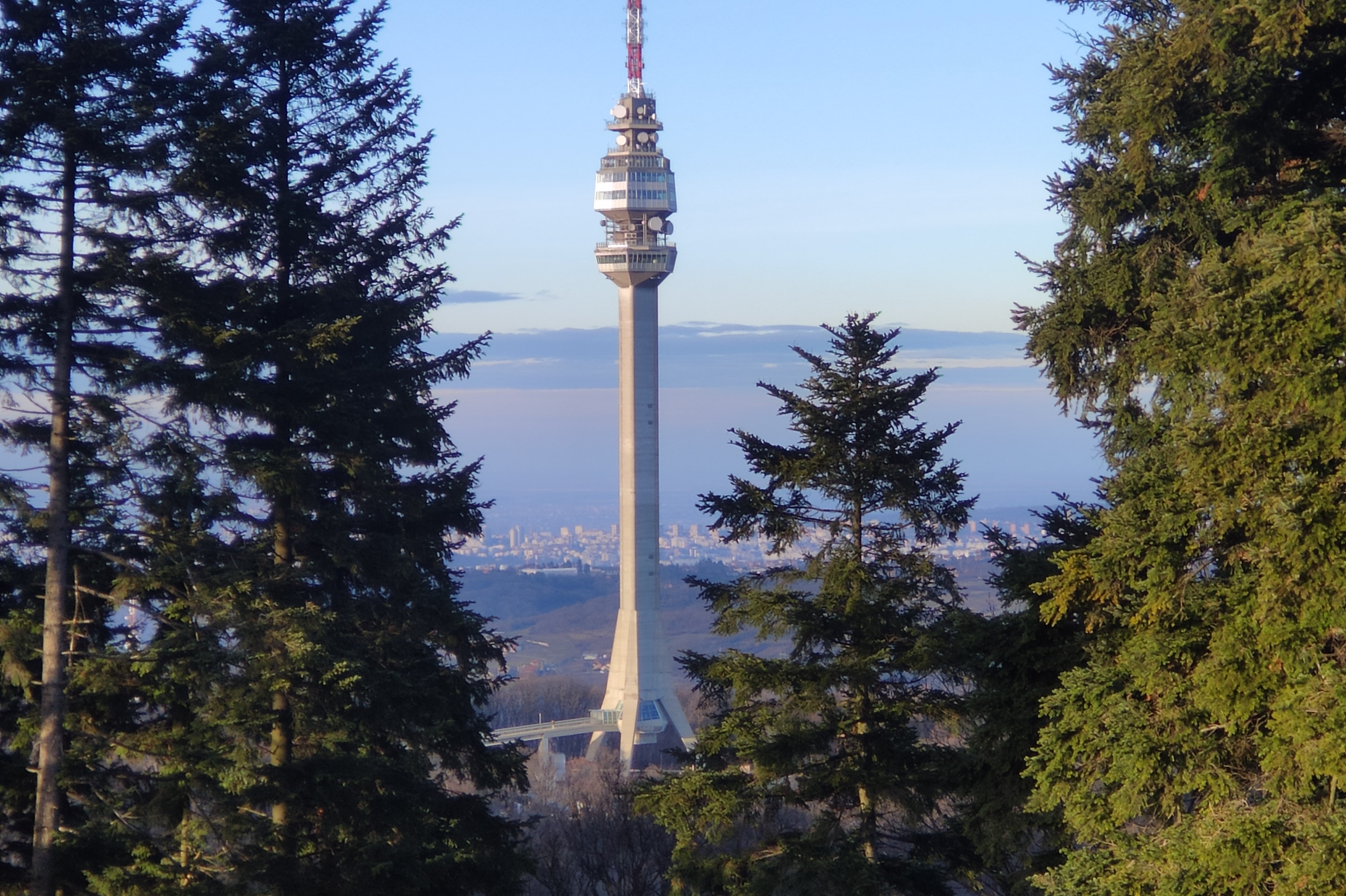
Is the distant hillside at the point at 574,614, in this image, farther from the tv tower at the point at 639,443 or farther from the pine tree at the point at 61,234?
the pine tree at the point at 61,234

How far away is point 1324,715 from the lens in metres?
6.73

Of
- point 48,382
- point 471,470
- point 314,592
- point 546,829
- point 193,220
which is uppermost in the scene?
point 193,220

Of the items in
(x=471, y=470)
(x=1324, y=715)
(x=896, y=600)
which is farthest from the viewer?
(x=471, y=470)

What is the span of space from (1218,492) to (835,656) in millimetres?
5600

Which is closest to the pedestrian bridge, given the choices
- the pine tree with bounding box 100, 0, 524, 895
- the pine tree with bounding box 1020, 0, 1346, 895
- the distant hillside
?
the distant hillside

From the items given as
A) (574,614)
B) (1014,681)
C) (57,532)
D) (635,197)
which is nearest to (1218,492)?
(1014,681)

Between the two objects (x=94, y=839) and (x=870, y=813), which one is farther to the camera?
(x=870, y=813)

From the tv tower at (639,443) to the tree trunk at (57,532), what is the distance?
72.1m

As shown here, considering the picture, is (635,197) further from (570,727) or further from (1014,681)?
(1014,681)

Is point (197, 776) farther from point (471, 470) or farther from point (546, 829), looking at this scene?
point (546, 829)

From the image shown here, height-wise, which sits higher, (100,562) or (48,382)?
(48,382)

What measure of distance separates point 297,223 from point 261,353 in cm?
185

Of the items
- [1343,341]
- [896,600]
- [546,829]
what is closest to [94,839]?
[896,600]

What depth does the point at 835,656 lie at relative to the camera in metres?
12.4
